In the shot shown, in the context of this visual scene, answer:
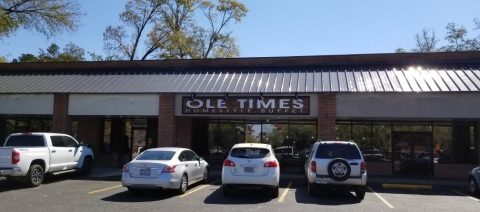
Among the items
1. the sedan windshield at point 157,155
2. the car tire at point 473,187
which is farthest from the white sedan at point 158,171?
the car tire at point 473,187

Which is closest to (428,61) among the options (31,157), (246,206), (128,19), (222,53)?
(246,206)

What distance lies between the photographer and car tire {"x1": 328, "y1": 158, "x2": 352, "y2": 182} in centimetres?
1312

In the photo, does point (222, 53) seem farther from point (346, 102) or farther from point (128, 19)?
point (346, 102)

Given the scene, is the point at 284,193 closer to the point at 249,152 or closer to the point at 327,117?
the point at 249,152

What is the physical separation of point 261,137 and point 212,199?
11815mm

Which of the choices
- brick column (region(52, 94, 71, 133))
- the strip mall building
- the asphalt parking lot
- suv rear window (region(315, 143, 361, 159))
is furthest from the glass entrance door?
brick column (region(52, 94, 71, 133))

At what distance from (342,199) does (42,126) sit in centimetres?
2110

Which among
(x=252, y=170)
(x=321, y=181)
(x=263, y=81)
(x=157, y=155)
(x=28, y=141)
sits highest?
(x=263, y=81)

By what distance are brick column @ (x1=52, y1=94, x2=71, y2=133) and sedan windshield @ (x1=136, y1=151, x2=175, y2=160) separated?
977cm

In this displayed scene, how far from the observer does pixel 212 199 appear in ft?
42.6

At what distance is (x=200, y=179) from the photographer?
52.5 feet

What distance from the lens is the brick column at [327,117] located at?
19.8m

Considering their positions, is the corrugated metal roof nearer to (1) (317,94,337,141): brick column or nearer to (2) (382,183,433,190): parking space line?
(1) (317,94,337,141): brick column

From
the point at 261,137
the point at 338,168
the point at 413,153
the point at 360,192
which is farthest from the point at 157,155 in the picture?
the point at 413,153
